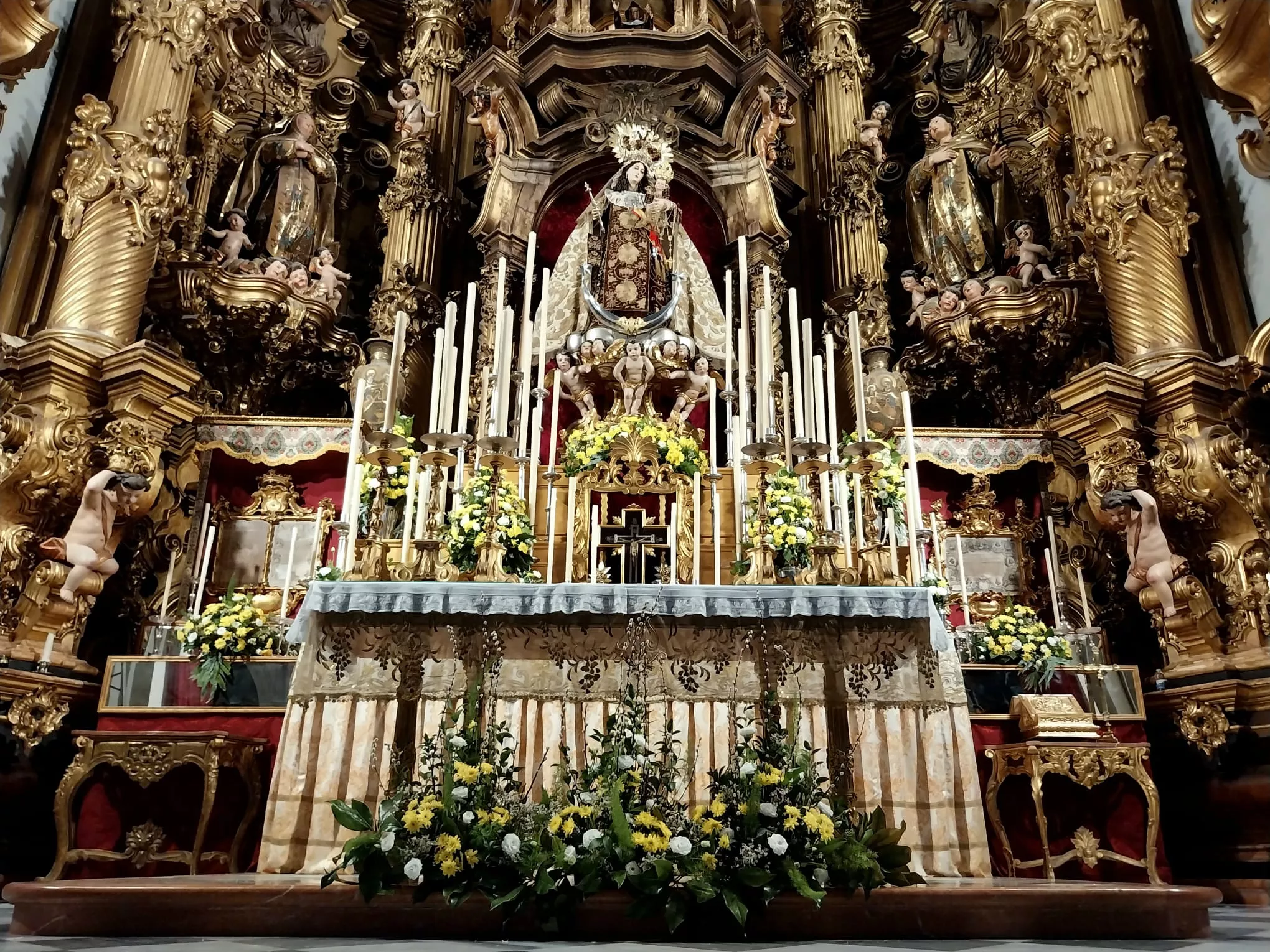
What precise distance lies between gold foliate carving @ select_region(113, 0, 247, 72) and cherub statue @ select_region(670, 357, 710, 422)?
5.46 meters

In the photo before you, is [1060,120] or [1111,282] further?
[1060,120]

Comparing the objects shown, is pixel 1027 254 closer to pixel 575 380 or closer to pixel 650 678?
pixel 575 380

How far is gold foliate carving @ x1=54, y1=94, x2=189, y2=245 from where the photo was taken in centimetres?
756

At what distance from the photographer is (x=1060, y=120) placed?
8.74 meters

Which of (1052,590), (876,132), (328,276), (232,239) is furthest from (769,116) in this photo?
(1052,590)

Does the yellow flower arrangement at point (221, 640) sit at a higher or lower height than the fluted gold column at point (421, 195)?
lower

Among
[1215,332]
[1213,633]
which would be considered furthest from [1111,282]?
[1213,633]

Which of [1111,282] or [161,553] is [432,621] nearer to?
[161,553]

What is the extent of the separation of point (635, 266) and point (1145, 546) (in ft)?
17.4

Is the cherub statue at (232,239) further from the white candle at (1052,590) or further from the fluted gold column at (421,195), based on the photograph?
the white candle at (1052,590)

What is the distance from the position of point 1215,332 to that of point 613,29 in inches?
285

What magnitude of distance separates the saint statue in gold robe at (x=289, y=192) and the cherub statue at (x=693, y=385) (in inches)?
170

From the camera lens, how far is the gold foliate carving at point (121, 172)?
7.56 meters

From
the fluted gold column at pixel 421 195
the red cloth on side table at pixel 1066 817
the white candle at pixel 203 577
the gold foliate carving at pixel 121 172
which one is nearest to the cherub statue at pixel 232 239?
the gold foliate carving at pixel 121 172
